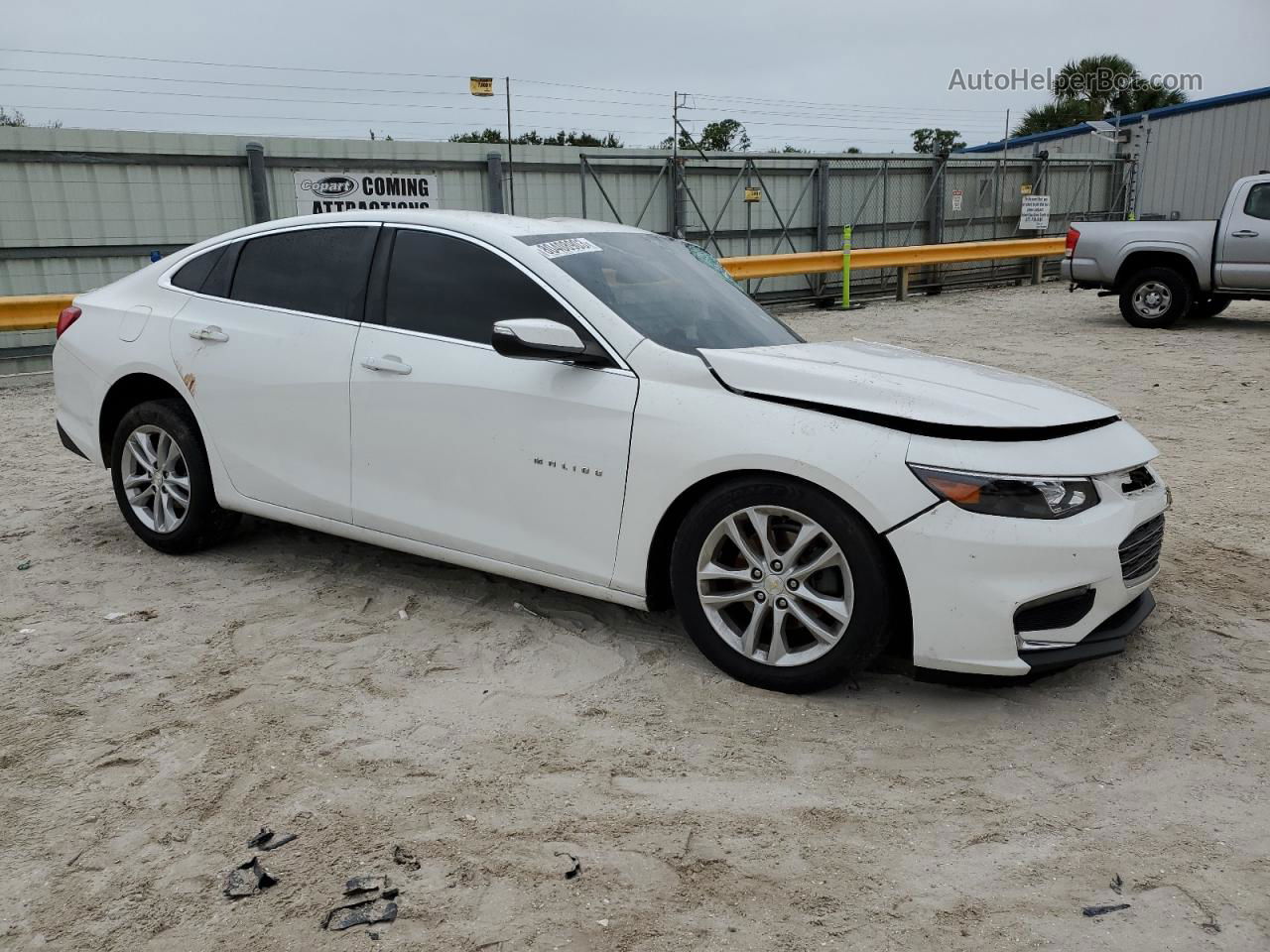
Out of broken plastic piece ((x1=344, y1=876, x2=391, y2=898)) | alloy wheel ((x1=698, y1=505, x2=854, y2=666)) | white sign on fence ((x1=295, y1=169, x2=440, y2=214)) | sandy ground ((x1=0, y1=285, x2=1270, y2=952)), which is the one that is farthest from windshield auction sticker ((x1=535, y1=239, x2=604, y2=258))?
white sign on fence ((x1=295, y1=169, x2=440, y2=214))

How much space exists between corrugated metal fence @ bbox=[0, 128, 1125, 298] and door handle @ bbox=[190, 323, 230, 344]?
31.3 feet

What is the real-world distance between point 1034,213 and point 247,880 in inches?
965

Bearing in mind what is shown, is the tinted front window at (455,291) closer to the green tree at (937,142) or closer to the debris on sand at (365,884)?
the debris on sand at (365,884)

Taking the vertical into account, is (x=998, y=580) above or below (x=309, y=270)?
below

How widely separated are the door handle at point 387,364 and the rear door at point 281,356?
120 millimetres

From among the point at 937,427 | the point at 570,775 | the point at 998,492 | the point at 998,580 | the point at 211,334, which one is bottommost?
the point at 570,775

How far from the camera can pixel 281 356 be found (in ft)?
15.3

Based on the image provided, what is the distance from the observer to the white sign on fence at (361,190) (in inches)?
573

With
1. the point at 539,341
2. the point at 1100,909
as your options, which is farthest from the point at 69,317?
the point at 1100,909

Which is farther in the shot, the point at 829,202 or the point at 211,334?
the point at 829,202

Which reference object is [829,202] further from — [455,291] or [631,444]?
[631,444]

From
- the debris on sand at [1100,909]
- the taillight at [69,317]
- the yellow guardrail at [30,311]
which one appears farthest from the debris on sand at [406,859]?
the yellow guardrail at [30,311]

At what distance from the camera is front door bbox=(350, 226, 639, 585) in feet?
12.9

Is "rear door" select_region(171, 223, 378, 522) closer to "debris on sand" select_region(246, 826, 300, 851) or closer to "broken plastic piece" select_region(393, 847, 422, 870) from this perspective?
"debris on sand" select_region(246, 826, 300, 851)
